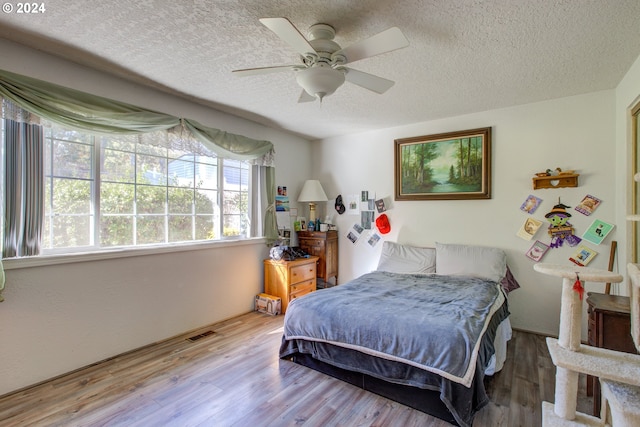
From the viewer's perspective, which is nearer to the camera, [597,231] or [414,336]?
[414,336]

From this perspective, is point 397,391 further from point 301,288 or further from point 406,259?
point 301,288

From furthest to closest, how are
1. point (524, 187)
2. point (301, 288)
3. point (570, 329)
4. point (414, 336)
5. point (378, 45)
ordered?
point (301, 288), point (524, 187), point (414, 336), point (378, 45), point (570, 329)

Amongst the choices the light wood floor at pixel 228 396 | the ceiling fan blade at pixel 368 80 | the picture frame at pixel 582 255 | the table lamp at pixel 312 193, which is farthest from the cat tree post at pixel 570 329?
the table lamp at pixel 312 193

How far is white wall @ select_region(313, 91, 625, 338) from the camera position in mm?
2797

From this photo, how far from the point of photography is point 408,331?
190 centimetres

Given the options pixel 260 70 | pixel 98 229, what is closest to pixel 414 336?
pixel 260 70

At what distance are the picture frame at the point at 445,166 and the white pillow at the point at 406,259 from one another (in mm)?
643

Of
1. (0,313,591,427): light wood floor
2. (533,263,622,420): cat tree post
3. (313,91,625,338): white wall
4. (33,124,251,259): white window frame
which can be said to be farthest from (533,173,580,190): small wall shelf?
(33,124,251,259): white window frame

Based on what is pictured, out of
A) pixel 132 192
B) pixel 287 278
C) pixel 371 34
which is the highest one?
pixel 371 34

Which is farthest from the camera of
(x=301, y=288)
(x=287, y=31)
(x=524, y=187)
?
(x=301, y=288)

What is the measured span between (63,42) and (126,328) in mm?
2221

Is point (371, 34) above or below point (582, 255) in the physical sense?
above

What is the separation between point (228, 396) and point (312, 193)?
2696 mm

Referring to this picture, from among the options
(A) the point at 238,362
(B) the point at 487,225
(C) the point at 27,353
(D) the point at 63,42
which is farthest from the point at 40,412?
(B) the point at 487,225
